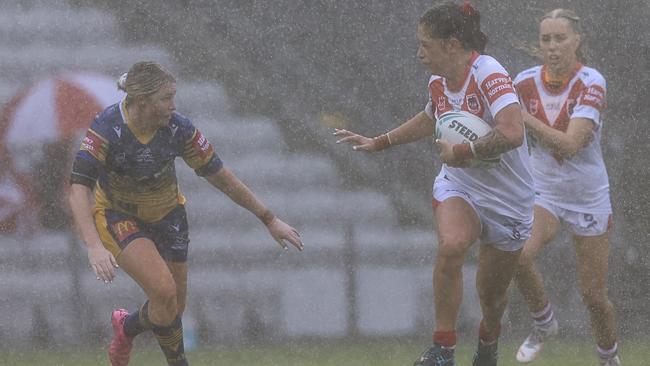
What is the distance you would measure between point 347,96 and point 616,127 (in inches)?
76.7

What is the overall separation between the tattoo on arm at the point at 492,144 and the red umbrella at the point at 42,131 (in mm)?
4529

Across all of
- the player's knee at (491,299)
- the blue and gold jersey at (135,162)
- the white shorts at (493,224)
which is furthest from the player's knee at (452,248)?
the blue and gold jersey at (135,162)

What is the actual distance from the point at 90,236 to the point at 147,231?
66 cm

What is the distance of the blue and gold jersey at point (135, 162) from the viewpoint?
22.1 ft

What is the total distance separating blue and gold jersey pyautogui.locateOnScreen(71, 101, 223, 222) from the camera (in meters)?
6.73

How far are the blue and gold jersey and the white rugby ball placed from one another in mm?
1229

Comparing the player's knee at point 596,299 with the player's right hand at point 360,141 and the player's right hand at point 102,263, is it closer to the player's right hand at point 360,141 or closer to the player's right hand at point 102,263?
the player's right hand at point 360,141

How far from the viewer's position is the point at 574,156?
25.6 ft

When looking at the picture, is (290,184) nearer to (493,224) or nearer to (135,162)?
(135,162)

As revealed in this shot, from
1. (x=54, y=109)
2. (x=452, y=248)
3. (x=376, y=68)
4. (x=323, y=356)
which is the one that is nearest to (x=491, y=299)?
(x=452, y=248)

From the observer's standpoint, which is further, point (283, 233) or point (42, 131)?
point (42, 131)

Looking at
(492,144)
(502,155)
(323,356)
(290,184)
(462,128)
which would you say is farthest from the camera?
(290,184)

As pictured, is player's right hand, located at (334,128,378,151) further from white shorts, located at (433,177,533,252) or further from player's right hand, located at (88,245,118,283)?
player's right hand, located at (88,245,118,283)

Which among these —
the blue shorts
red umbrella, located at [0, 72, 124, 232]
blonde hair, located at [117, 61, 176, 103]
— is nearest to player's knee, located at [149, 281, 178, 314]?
the blue shorts
